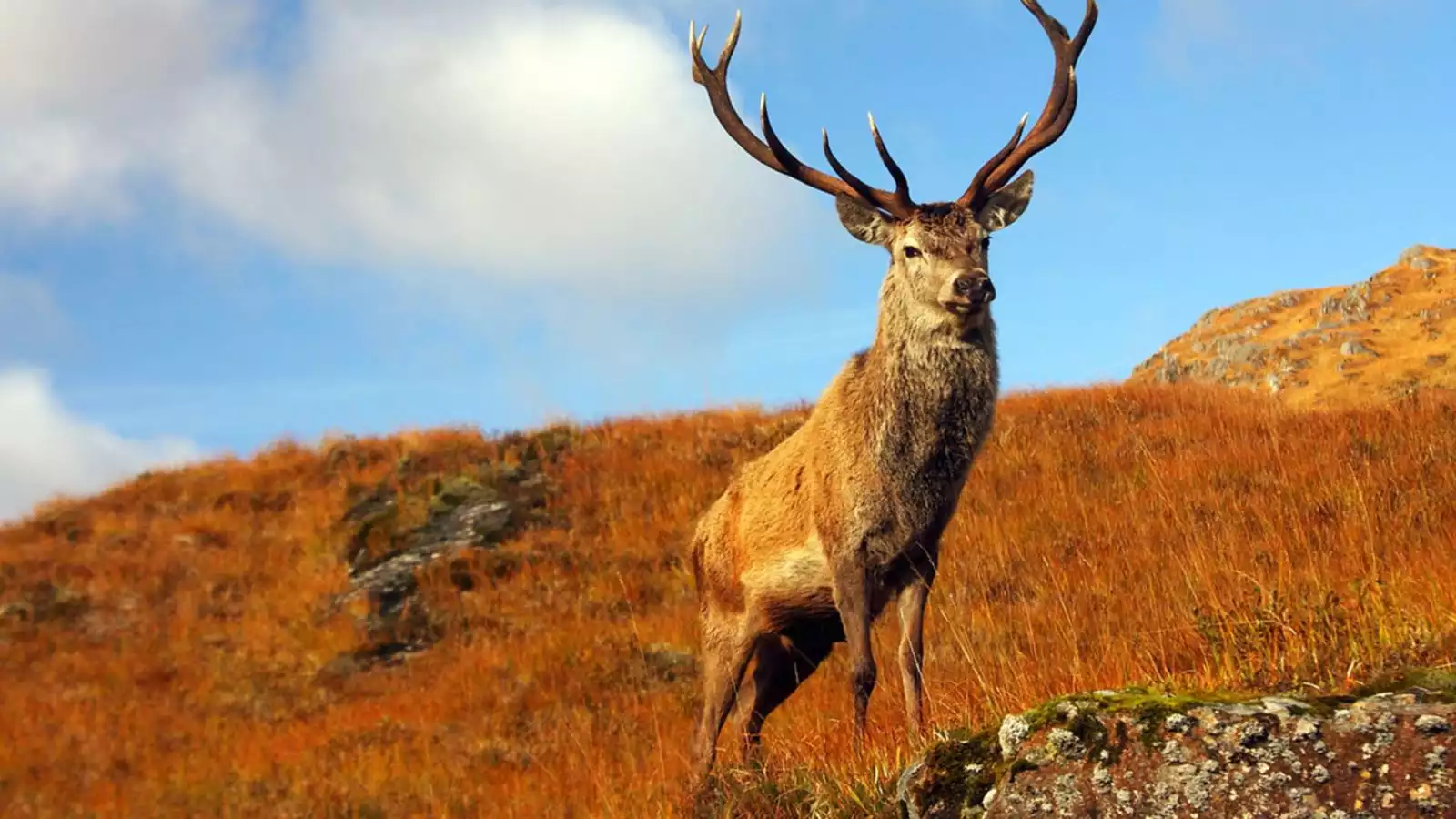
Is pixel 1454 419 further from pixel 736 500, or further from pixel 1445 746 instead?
pixel 1445 746

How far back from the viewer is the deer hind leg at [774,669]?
5.46 metres

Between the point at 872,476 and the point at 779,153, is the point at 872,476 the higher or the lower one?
the lower one

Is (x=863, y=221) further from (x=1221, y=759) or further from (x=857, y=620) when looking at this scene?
(x=1221, y=759)

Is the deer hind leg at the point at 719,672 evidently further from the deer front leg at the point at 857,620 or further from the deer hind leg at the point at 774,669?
the deer front leg at the point at 857,620

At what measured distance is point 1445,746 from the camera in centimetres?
225

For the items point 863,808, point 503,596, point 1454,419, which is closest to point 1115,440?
point 1454,419

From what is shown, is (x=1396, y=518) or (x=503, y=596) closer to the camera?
(x=1396, y=518)

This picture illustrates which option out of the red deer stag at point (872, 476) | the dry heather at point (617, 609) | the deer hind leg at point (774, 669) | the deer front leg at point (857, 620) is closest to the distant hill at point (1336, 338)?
the dry heather at point (617, 609)

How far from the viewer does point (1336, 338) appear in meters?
35.3

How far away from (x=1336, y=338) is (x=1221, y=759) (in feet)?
123

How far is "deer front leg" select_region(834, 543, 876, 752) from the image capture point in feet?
15.3

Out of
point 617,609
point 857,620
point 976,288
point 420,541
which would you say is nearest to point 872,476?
point 857,620

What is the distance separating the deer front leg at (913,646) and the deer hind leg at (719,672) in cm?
83

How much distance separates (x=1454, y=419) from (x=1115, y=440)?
128 inches
